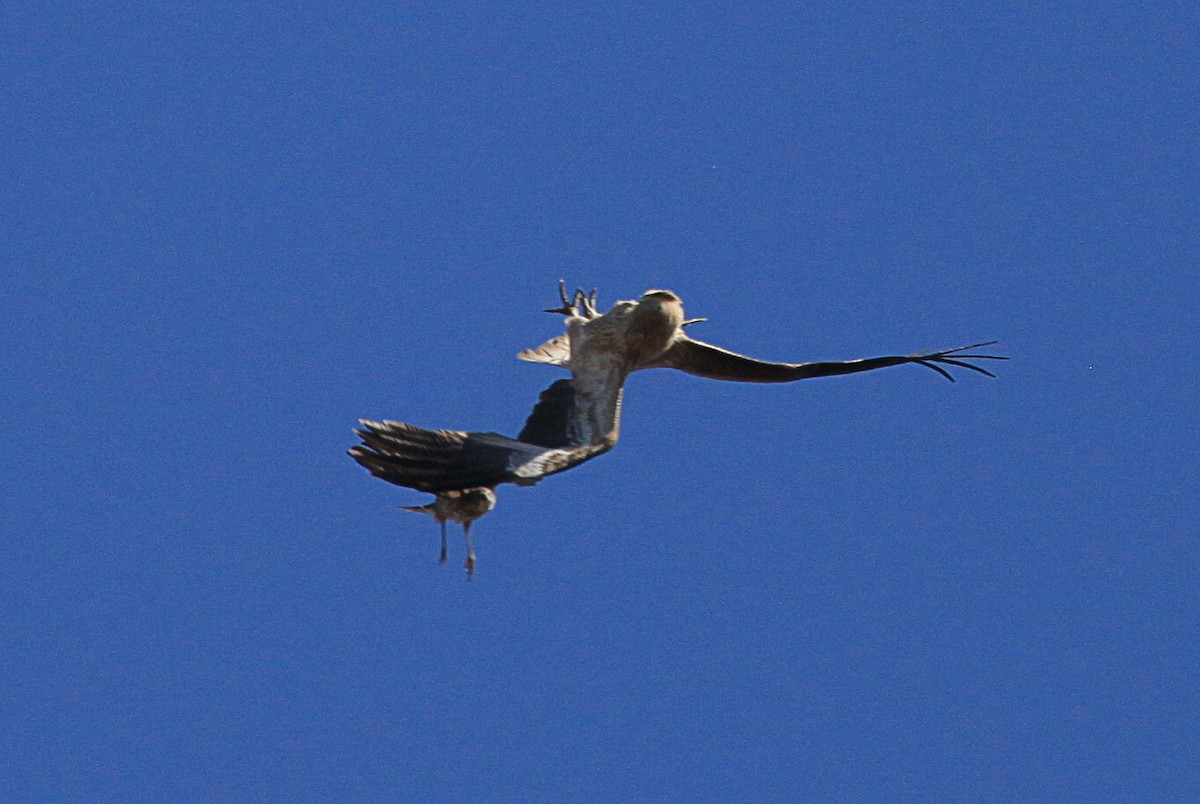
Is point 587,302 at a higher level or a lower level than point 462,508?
higher

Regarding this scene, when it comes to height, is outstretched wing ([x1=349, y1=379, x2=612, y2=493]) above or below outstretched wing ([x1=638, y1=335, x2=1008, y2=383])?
below

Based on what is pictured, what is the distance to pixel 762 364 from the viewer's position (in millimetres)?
18625

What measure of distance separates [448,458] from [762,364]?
353cm

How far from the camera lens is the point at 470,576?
17.1m

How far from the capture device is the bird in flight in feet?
53.3

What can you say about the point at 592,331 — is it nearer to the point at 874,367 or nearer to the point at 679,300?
the point at 679,300

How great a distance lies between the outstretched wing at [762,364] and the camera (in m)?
18.3

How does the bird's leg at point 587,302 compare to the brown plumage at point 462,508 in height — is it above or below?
above

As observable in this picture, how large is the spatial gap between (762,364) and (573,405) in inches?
78.5

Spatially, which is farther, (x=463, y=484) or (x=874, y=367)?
(x=874, y=367)

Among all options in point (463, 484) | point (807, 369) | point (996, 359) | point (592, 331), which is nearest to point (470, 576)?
point (463, 484)

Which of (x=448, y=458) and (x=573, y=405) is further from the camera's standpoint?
(x=573, y=405)

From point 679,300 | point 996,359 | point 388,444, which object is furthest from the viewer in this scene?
point 996,359

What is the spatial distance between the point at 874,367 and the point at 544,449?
11.9 ft
